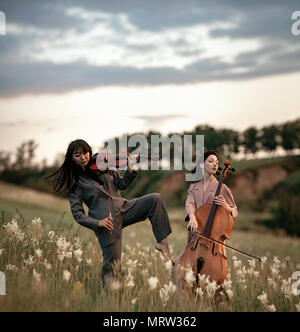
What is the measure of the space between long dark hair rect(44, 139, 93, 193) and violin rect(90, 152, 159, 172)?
110 millimetres

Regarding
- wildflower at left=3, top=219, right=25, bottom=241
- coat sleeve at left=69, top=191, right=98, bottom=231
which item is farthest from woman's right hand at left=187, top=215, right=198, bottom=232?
wildflower at left=3, top=219, right=25, bottom=241

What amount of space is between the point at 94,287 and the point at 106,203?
125 cm

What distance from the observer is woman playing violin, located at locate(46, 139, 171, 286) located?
6742 mm

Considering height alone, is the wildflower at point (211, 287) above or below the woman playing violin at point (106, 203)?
below

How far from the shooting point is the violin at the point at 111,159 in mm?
6555

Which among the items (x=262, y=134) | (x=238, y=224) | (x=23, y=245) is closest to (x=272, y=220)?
(x=238, y=224)

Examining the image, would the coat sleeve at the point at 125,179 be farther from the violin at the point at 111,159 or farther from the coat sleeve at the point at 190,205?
the coat sleeve at the point at 190,205

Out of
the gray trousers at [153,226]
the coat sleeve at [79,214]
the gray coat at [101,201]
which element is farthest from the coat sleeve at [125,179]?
the coat sleeve at [79,214]

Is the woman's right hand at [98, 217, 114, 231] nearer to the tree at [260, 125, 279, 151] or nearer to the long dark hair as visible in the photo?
the long dark hair

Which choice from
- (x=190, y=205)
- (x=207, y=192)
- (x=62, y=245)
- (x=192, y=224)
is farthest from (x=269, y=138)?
(x=62, y=245)

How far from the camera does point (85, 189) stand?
22.4 feet

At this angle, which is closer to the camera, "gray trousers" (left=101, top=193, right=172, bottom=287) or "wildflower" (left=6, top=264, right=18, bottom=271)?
"gray trousers" (left=101, top=193, right=172, bottom=287)
